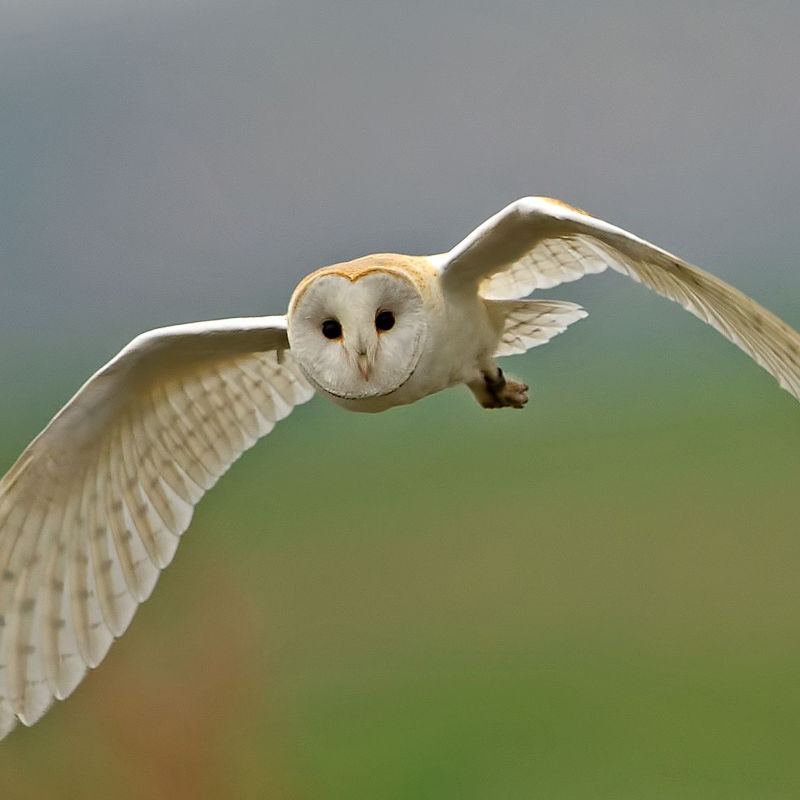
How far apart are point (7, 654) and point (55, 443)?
0.31 meters

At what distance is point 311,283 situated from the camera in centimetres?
134

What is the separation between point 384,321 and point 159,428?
52 centimetres

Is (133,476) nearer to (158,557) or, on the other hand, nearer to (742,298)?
(158,557)

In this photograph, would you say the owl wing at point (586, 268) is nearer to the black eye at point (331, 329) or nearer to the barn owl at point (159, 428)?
→ the barn owl at point (159, 428)

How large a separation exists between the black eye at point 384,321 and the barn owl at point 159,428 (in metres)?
0.05

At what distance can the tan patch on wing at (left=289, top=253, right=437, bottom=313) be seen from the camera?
4.36ft

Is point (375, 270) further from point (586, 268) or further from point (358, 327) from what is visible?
point (586, 268)

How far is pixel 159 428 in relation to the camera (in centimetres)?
176

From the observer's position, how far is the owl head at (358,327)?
133cm

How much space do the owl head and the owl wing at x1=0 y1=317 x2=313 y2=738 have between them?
0.29m

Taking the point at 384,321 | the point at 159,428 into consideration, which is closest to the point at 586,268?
the point at 384,321

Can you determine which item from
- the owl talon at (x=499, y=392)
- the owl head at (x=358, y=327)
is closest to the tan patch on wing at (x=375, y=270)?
the owl head at (x=358, y=327)

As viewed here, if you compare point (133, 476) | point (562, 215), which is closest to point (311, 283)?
point (562, 215)

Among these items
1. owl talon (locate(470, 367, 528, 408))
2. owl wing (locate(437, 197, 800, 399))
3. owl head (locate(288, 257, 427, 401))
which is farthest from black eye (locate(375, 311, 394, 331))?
owl talon (locate(470, 367, 528, 408))
